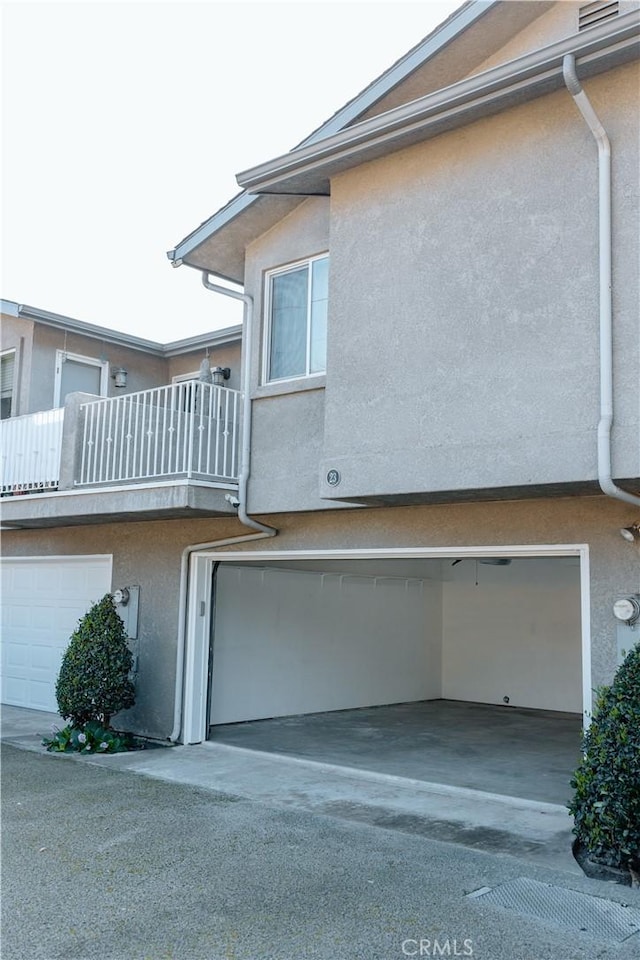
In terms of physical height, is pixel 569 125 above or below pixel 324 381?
above

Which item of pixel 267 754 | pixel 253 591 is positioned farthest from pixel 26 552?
pixel 267 754

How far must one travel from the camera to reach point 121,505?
33.8 ft

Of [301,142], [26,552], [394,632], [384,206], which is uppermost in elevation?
[301,142]

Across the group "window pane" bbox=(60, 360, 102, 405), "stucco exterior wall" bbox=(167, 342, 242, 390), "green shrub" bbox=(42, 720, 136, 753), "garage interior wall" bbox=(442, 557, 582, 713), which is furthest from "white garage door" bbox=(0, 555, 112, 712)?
"garage interior wall" bbox=(442, 557, 582, 713)

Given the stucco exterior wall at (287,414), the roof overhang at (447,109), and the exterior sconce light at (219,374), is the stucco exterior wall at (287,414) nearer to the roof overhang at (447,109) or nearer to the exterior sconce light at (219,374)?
the roof overhang at (447,109)

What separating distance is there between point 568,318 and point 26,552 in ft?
33.4

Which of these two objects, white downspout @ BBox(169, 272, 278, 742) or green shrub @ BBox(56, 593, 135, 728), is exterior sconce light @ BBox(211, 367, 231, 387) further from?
green shrub @ BBox(56, 593, 135, 728)

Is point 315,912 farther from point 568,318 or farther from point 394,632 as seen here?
point 394,632

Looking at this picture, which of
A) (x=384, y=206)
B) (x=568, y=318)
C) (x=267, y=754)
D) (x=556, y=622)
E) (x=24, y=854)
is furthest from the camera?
(x=556, y=622)

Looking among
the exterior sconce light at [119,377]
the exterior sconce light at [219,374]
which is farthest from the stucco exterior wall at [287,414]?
the exterior sconce light at [119,377]

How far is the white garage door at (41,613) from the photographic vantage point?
12.9m

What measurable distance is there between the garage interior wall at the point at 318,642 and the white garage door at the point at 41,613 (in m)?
2.17

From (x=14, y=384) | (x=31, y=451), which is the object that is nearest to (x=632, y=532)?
(x=31, y=451)

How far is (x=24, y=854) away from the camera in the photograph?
633 cm
